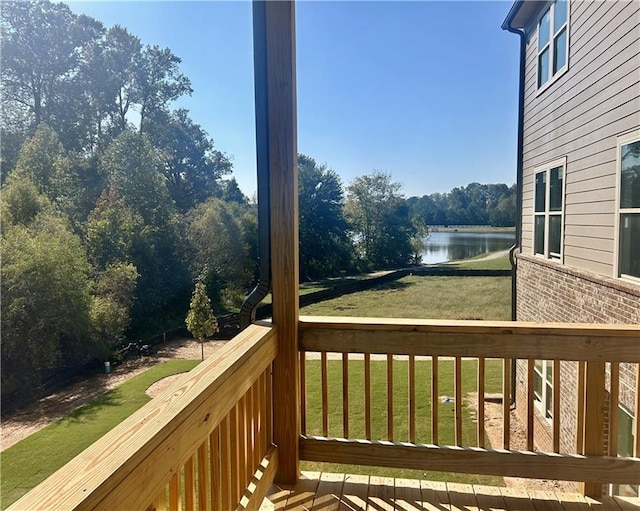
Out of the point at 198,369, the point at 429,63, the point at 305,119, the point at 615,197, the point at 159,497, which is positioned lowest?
the point at 159,497

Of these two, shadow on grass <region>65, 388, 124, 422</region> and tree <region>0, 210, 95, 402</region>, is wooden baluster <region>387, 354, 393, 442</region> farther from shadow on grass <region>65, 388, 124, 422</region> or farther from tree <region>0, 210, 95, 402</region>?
tree <region>0, 210, 95, 402</region>

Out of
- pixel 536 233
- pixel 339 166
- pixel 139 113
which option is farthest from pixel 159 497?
pixel 536 233

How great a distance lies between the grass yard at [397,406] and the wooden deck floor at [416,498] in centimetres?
18

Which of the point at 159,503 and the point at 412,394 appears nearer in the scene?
the point at 159,503

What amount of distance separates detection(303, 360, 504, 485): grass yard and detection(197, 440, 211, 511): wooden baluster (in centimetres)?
97

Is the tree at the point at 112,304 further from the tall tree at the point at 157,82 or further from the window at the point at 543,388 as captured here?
the window at the point at 543,388

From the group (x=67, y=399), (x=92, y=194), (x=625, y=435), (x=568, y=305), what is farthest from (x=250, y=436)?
(x=568, y=305)

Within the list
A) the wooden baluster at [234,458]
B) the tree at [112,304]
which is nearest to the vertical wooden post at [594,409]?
the wooden baluster at [234,458]

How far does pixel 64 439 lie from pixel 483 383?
186cm

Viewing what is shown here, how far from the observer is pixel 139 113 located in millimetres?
860

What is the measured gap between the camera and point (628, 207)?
9.25 ft

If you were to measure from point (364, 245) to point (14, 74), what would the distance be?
1748mm

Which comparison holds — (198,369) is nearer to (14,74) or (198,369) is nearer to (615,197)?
(14,74)

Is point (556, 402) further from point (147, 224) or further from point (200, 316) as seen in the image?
point (147, 224)
